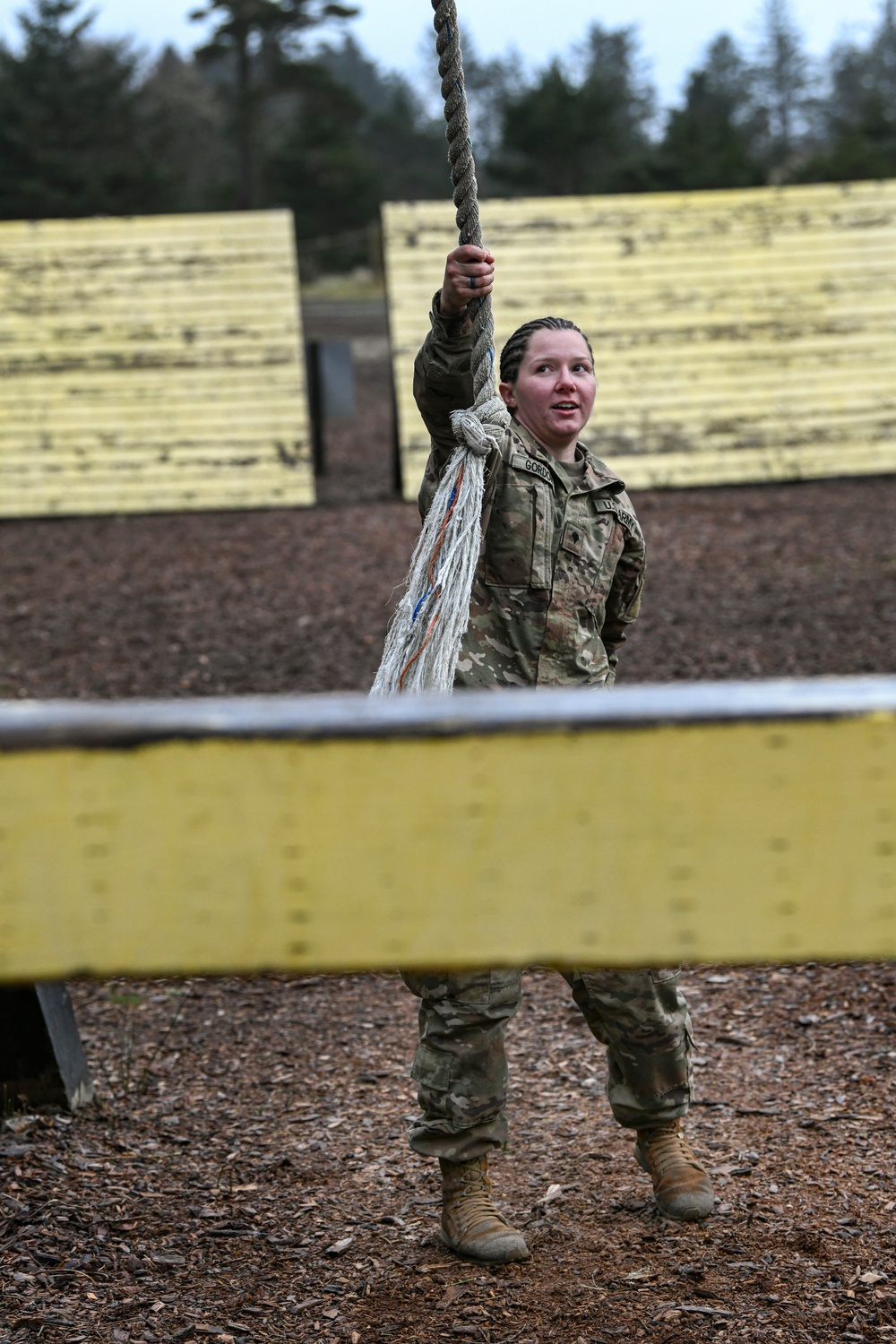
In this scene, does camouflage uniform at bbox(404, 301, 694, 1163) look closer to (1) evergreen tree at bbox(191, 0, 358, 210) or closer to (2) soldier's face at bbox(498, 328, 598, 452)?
(2) soldier's face at bbox(498, 328, 598, 452)

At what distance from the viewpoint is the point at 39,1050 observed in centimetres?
321

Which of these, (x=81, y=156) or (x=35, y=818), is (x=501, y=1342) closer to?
(x=35, y=818)

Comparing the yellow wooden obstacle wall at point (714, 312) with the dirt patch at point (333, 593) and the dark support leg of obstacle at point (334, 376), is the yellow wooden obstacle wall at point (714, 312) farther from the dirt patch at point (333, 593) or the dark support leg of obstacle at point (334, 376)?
the dark support leg of obstacle at point (334, 376)

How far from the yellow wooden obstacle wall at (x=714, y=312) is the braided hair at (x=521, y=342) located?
7.56 metres

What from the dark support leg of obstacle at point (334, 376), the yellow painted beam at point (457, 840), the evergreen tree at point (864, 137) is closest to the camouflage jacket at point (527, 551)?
the yellow painted beam at point (457, 840)

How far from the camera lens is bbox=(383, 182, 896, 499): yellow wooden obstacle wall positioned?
422 inches

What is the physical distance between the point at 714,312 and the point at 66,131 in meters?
23.5

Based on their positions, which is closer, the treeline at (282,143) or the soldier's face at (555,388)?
the soldier's face at (555,388)

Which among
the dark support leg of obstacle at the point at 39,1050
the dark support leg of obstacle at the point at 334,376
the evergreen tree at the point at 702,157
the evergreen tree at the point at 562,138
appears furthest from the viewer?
the evergreen tree at the point at 562,138

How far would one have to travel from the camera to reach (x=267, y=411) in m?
10.7

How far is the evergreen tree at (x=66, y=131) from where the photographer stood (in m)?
28.5

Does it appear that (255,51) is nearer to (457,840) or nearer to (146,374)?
(146,374)

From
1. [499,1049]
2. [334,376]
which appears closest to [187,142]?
A: [334,376]

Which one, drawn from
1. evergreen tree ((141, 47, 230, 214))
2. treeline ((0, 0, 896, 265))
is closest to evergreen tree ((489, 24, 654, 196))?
treeline ((0, 0, 896, 265))
